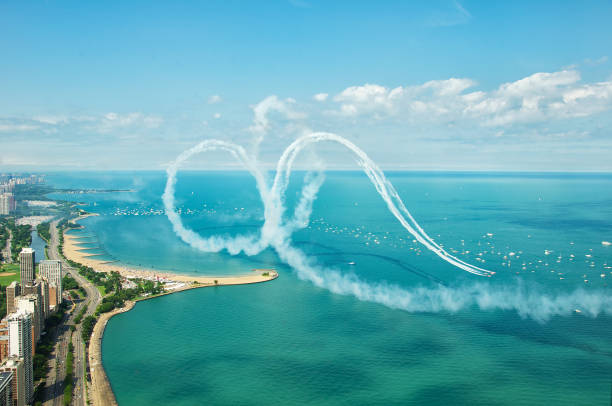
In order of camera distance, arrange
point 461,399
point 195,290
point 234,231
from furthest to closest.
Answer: point 234,231, point 195,290, point 461,399

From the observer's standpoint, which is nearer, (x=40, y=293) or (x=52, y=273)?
(x=40, y=293)

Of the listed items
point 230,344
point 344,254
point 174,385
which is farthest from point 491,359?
point 344,254

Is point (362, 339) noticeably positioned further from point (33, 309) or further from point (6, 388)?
point (33, 309)

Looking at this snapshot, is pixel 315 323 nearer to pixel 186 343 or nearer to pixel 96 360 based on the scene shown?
pixel 186 343

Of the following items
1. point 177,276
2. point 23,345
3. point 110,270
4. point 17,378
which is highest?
point 23,345

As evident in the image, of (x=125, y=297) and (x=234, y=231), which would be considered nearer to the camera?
(x=125, y=297)

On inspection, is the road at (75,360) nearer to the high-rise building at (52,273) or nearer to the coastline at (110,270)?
the coastline at (110,270)

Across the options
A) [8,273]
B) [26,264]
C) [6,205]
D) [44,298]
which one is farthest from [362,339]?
[6,205]
